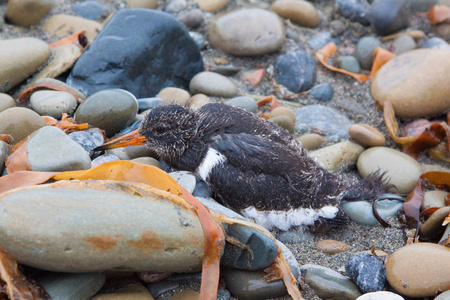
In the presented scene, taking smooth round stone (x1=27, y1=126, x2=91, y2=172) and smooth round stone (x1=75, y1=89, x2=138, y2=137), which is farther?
smooth round stone (x1=75, y1=89, x2=138, y2=137)

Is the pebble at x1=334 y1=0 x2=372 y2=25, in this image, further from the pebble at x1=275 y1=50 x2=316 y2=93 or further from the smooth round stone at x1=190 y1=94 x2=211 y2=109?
the smooth round stone at x1=190 y1=94 x2=211 y2=109

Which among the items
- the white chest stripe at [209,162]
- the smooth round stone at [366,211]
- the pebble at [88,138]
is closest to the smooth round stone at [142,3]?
the pebble at [88,138]

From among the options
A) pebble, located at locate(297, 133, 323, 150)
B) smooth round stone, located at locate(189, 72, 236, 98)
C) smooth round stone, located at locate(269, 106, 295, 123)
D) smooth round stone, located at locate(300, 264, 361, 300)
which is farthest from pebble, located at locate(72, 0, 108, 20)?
smooth round stone, located at locate(300, 264, 361, 300)

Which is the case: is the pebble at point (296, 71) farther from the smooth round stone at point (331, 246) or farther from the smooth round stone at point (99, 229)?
the smooth round stone at point (99, 229)

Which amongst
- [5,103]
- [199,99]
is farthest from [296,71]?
[5,103]

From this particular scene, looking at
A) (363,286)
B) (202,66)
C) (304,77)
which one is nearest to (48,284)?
(363,286)
